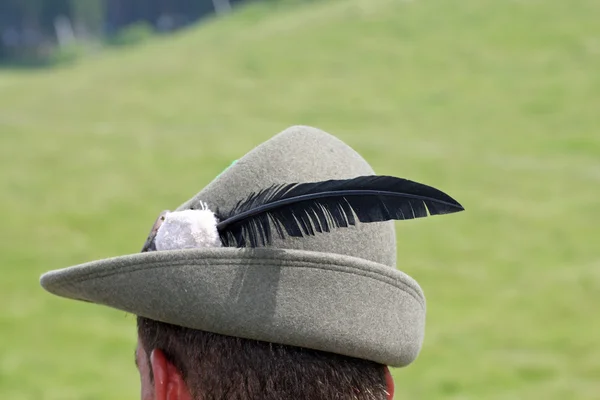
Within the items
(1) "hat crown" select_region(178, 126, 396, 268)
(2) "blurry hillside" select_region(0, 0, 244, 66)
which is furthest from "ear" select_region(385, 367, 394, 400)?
(2) "blurry hillside" select_region(0, 0, 244, 66)

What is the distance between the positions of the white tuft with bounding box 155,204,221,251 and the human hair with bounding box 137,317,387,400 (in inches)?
6.0

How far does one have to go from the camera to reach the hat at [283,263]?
1478 mm

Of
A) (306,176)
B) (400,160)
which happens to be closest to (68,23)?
(400,160)

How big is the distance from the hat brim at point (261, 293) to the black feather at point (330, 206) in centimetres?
5

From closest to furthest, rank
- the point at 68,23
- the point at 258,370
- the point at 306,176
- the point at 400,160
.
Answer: the point at 258,370 < the point at 306,176 < the point at 400,160 < the point at 68,23

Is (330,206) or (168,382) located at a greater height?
(330,206)

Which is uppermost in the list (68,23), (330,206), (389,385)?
(68,23)

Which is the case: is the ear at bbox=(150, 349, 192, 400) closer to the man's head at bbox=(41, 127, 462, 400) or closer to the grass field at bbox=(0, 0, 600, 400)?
the man's head at bbox=(41, 127, 462, 400)

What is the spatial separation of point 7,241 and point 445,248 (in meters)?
5.88

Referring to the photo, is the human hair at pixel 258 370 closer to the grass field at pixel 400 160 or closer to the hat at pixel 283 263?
the hat at pixel 283 263

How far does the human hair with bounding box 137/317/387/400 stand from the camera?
1453mm

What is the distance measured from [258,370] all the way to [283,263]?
186 mm

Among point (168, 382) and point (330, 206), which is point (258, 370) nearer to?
point (168, 382)

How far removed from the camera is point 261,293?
148cm
